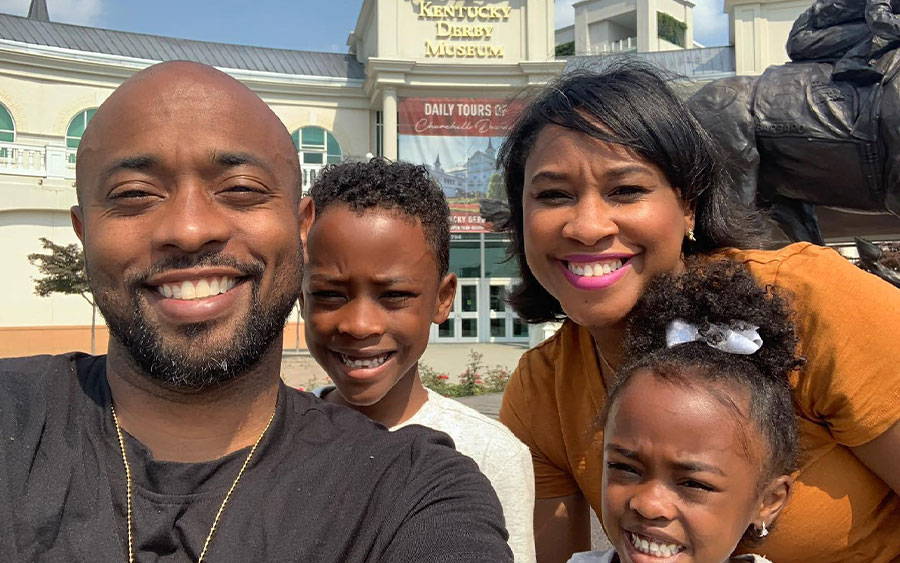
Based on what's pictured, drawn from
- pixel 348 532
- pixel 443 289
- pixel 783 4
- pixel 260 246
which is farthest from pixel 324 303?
pixel 783 4

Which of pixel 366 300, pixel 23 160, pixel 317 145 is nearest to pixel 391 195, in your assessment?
pixel 366 300

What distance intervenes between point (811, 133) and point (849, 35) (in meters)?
0.75

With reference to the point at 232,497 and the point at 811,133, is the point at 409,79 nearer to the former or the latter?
the point at 811,133

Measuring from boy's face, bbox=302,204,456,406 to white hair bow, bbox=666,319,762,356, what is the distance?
2.36 feet

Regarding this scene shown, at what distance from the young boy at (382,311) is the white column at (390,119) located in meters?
24.7

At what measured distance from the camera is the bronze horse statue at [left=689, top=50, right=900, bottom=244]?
16.7 ft

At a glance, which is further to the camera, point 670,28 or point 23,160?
point 670,28

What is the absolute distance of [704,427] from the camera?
1.75 metres

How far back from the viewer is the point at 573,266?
190 cm

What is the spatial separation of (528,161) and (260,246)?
782 mm

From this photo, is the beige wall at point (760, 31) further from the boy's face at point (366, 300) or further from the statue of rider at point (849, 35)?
the boy's face at point (366, 300)

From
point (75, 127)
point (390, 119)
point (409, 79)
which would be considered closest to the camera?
point (75, 127)

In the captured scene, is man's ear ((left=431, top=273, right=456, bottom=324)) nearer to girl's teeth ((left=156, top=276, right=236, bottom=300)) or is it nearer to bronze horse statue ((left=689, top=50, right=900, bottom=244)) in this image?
girl's teeth ((left=156, top=276, right=236, bottom=300))

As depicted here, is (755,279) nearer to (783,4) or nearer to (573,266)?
(573,266)
